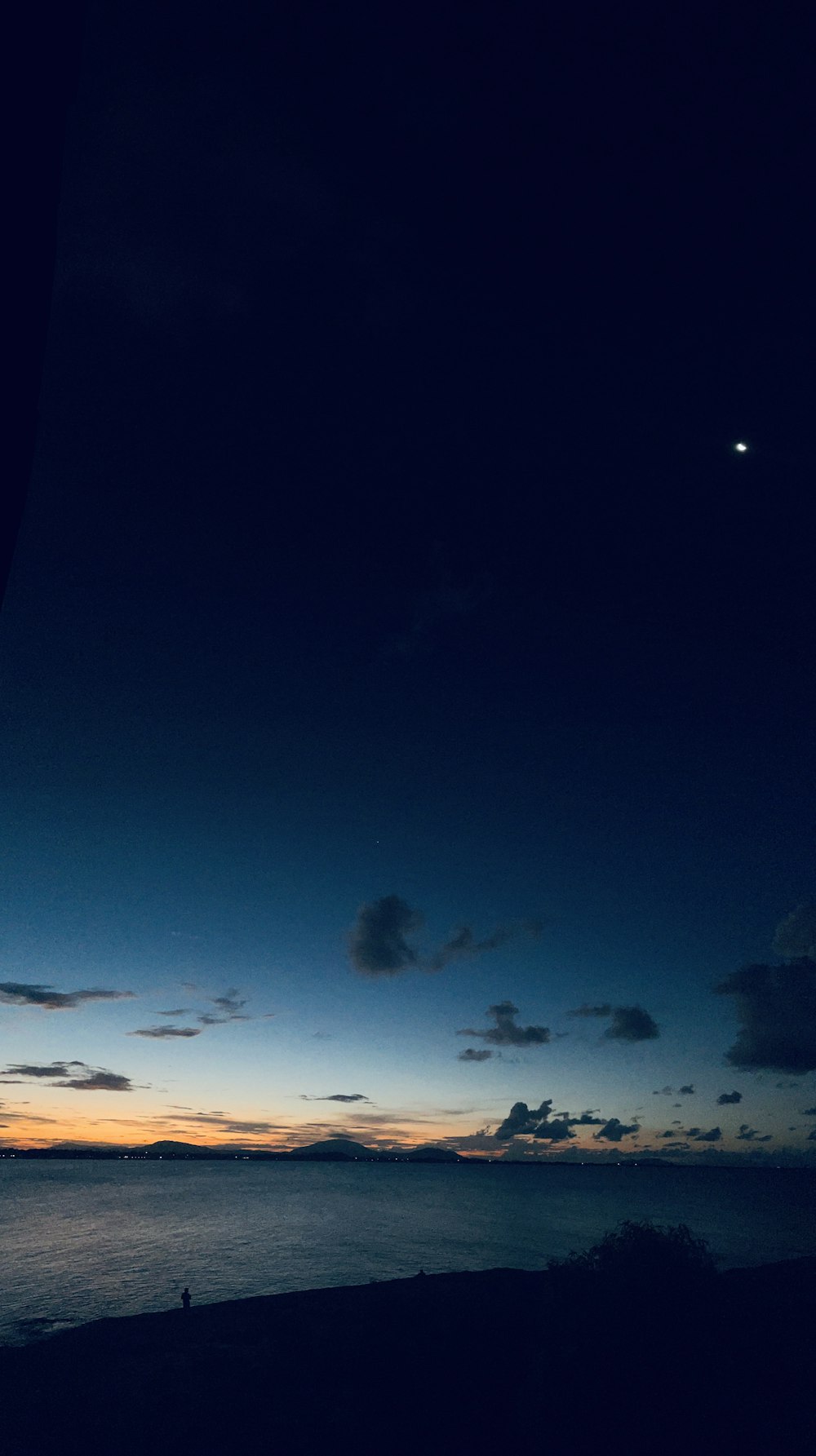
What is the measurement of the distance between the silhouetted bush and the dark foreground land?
0.41 metres

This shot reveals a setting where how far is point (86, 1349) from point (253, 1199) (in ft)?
576

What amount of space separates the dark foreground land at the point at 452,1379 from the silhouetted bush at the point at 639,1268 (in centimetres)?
41

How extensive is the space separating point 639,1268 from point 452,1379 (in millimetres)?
11770

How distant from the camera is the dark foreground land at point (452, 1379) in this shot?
25.5 meters

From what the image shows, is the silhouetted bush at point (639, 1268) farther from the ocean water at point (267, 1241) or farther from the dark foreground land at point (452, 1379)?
the ocean water at point (267, 1241)

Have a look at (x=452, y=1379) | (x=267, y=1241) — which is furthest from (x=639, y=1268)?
(x=267, y=1241)

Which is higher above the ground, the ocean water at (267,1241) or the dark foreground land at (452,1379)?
the dark foreground land at (452,1379)

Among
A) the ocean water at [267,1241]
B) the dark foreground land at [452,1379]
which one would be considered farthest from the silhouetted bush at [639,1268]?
the ocean water at [267,1241]

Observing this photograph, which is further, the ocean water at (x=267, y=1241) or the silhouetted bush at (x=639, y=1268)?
the ocean water at (x=267, y=1241)

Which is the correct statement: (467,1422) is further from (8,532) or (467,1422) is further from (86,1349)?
(8,532)

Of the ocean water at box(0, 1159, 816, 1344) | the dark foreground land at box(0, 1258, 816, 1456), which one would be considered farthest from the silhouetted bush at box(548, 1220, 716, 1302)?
the ocean water at box(0, 1159, 816, 1344)

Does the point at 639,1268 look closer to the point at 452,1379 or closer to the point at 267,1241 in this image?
the point at 452,1379

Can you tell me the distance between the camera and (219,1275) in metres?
72.6

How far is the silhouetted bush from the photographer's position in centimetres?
3303
